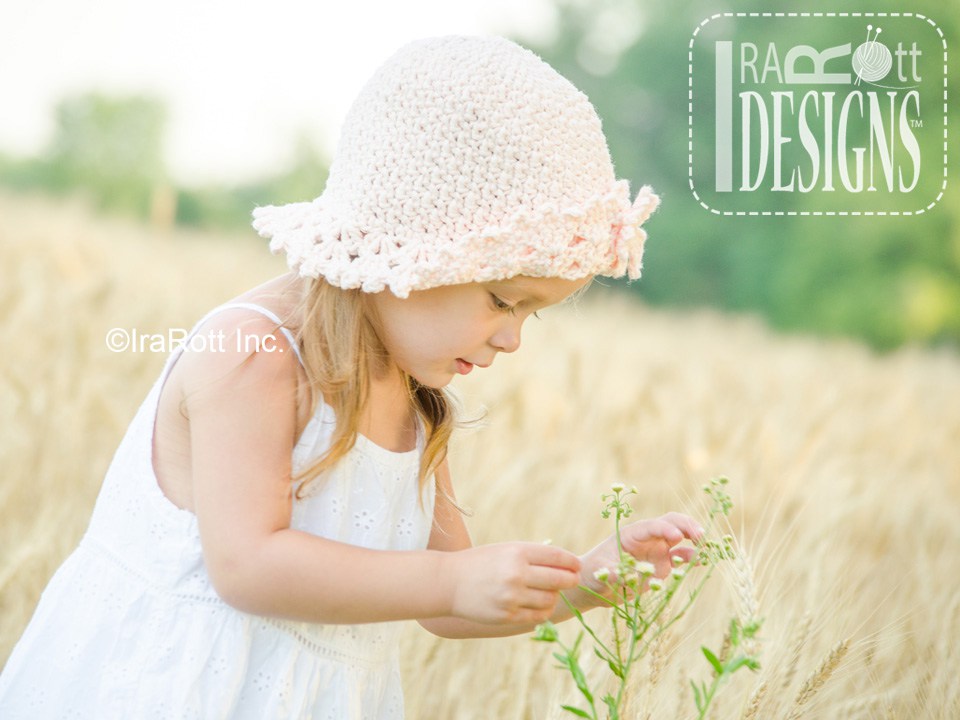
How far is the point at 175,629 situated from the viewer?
1451 millimetres

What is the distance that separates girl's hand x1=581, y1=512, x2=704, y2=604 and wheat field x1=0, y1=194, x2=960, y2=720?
7cm

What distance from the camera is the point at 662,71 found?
2155 cm

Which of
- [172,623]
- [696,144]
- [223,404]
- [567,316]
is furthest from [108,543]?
[696,144]

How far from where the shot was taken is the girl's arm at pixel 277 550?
49.3 inches

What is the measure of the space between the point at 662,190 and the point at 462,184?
2064cm

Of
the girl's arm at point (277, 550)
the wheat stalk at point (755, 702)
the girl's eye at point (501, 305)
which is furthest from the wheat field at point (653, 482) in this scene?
the girl's eye at point (501, 305)

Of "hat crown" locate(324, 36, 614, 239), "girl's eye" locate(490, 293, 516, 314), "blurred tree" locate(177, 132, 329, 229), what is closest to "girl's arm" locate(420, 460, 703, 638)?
"girl's eye" locate(490, 293, 516, 314)

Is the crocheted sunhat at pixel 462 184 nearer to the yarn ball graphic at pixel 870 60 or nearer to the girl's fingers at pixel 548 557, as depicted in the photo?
the girl's fingers at pixel 548 557

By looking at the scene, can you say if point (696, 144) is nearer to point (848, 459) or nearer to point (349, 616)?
point (848, 459)

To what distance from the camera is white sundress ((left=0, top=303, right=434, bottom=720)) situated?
4.71 ft

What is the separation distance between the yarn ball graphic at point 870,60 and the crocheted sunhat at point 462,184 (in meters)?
5.63

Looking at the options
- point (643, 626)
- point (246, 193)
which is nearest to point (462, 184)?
point (643, 626)

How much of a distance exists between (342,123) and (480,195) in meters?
0.26

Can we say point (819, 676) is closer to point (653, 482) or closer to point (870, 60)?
point (653, 482)
